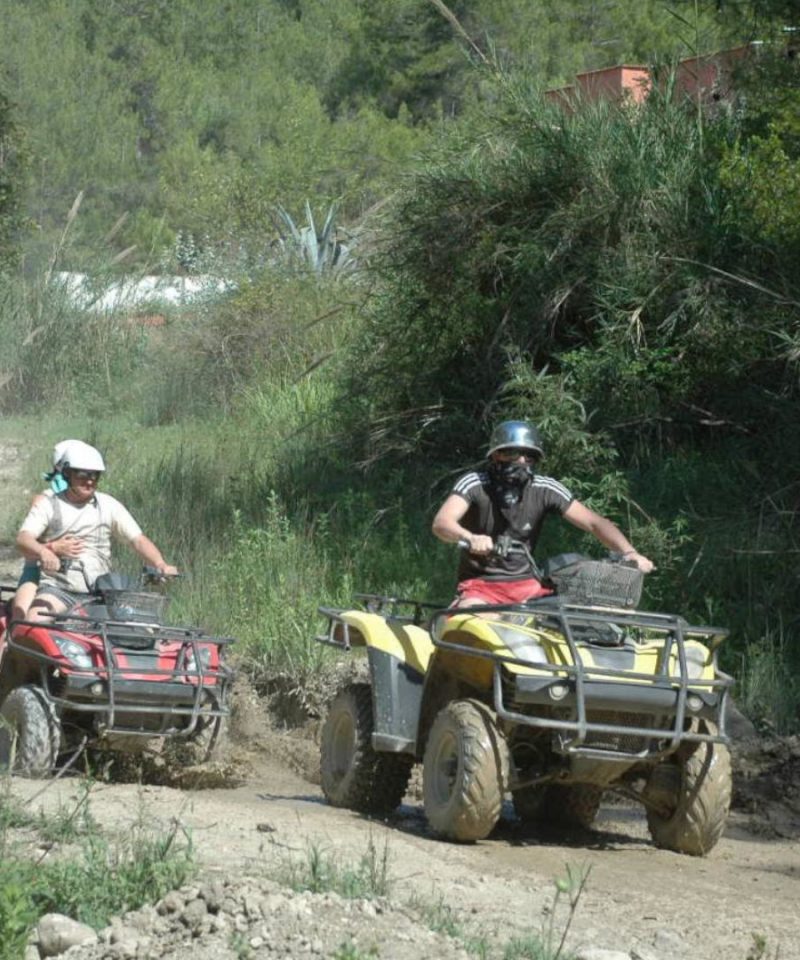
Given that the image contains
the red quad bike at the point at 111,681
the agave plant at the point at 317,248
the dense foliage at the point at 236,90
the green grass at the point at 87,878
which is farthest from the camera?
the dense foliage at the point at 236,90

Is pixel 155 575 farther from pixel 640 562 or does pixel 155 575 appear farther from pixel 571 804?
pixel 640 562

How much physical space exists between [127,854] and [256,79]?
52857mm

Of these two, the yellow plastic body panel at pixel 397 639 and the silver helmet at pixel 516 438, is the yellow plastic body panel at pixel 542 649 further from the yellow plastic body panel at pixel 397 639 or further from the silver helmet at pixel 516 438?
the silver helmet at pixel 516 438

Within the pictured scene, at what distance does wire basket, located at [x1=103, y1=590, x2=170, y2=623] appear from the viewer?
946 cm

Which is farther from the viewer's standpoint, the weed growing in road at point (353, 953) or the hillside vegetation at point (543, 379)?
the hillside vegetation at point (543, 379)

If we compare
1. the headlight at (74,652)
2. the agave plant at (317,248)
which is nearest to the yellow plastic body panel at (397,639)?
the headlight at (74,652)

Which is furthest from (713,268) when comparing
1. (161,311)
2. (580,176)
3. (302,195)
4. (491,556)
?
(302,195)

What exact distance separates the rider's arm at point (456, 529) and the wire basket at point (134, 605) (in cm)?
180

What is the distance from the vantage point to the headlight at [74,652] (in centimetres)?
913

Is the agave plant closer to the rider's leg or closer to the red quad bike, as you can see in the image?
the rider's leg

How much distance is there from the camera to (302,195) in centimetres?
3800

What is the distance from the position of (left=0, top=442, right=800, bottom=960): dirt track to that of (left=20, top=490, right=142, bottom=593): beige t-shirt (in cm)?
131

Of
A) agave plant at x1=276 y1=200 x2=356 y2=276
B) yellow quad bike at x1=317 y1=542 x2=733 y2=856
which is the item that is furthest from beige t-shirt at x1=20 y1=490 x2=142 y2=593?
agave plant at x1=276 y1=200 x2=356 y2=276

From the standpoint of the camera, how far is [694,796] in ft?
26.8
